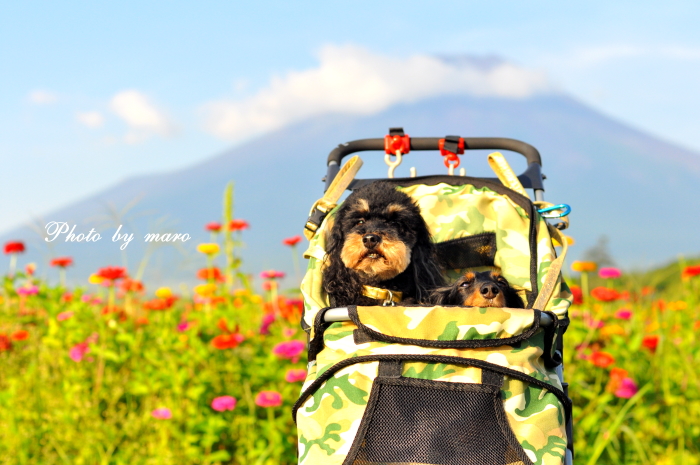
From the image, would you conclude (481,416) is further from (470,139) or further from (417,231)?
(470,139)

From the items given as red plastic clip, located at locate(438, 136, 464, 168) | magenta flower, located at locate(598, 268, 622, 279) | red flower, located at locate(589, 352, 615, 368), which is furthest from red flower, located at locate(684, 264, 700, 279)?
red plastic clip, located at locate(438, 136, 464, 168)

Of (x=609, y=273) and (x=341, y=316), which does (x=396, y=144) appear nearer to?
(x=341, y=316)

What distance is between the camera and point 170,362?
375cm

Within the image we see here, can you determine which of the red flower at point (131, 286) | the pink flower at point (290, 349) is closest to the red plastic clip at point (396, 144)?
the pink flower at point (290, 349)

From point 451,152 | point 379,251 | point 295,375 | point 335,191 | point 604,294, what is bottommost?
point 295,375

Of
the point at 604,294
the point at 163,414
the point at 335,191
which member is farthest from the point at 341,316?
the point at 604,294

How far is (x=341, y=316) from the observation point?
7.13ft

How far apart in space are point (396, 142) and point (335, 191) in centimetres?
59

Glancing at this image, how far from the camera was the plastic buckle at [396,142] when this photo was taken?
11.1 ft

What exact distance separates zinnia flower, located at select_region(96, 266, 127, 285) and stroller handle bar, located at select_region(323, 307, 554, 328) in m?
2.41

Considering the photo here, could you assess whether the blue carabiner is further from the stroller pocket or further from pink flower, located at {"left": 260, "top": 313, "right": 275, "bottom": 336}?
pink flower, located at {"left": 260, "top": 313, "right": 275, "bottom": 336}

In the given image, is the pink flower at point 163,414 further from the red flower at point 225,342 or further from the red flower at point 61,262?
the red flower at point 61,262

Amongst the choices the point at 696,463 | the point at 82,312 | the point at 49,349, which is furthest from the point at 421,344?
the point at 49,349

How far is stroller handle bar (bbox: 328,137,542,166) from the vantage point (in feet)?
10.8
